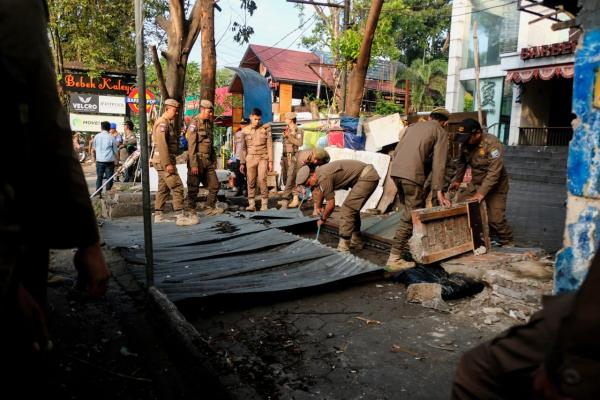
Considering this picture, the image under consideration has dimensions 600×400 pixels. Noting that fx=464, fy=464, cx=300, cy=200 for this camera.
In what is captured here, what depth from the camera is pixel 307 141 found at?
12305mm

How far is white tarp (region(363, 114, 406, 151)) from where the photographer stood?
1004 cm

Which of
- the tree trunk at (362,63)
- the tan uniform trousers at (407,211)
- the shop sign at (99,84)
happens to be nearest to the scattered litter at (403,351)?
the tan uniform trousers at (407,211)

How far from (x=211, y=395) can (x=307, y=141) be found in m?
10.2

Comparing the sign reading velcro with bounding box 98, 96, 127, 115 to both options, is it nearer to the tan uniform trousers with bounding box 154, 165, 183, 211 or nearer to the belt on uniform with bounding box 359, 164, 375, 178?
the tan uniform trousers with bounding box 154, 165, 183, 211

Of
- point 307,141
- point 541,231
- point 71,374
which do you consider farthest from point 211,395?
point 307,141

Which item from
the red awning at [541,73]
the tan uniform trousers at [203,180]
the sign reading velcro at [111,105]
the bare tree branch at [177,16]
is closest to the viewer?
the tan uniform trousers at [203,180]

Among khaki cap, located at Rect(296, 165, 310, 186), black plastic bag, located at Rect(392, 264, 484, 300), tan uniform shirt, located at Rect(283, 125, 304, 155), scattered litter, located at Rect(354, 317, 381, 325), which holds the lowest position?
scattered litter, located at Rect(354, 317, 381, 325)

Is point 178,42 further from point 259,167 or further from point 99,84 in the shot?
point 99,84

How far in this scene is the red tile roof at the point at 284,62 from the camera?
90.6 ft

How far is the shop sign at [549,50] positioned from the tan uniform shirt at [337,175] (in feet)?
40.7

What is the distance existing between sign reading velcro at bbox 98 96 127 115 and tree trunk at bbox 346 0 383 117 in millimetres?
7104

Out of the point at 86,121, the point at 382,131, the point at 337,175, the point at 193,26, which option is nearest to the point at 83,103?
the point at 86,121

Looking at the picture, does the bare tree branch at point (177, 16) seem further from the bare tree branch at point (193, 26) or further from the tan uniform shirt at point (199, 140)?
the tan uniform shirt at point (199, 140)

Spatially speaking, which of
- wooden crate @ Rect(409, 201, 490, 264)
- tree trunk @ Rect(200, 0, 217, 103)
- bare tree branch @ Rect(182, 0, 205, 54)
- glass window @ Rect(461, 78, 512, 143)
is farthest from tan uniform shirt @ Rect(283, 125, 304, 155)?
glass window @ Rect(461, 78, 512, 143)
